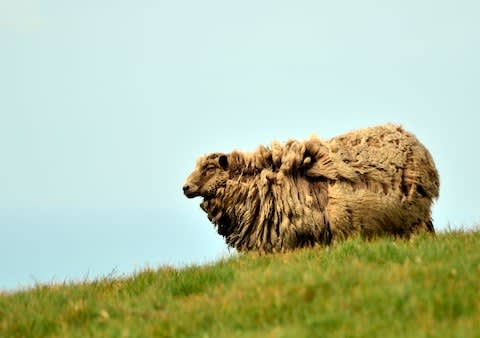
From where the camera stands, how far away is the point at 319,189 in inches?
595

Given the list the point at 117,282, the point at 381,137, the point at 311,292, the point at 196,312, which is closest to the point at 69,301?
the point at 117,282

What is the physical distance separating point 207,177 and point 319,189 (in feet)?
7.23

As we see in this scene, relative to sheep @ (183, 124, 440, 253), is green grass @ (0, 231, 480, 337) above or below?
below

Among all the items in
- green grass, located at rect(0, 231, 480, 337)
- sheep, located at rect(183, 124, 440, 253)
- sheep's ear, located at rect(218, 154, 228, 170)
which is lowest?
green grass, located at rect(0, 231, 480, 337)

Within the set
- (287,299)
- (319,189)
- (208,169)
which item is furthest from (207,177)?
(287,299)

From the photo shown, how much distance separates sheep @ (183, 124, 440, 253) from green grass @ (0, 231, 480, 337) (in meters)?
2.34

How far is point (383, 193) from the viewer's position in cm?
1505

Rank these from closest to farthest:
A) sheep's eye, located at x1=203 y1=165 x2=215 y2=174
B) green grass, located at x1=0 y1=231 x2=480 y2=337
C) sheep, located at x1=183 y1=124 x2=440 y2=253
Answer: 1. green grass, located at x1=0 y1=231 x2=480 y2=337
2. sheep, located at x1=183 y1=124 x2=440 y2=253
3. sheep's eye, located at x1=203 y1=165 x2=215 y2=174

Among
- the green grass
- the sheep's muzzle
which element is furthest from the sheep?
the green grass

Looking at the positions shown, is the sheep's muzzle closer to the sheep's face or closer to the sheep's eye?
the sheep's face

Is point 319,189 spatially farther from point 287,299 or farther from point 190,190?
point 287,299

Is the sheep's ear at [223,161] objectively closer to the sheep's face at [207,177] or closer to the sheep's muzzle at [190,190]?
the sheep's face at [207,177]

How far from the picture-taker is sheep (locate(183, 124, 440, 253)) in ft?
48.5

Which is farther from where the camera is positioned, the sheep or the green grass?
the sheep
